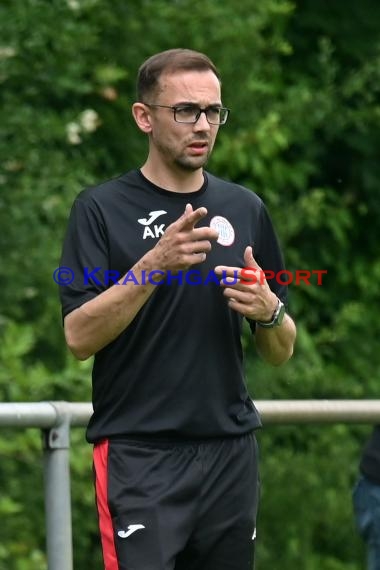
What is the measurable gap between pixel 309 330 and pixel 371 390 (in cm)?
56

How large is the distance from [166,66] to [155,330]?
2.44ft

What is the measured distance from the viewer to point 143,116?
4.32 metres

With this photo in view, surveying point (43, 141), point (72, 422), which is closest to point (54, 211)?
point (43, 141)

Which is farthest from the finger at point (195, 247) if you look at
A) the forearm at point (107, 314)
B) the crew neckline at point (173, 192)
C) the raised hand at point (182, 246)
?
the crew neckline at point (173, 192)

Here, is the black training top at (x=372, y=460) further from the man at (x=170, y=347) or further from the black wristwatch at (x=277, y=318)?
the black wristwatch at (x=277, y=318)

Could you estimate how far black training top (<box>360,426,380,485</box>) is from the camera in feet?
17.2

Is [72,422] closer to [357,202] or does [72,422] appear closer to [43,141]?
[43,141]

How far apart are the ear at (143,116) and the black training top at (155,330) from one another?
18 centimetres

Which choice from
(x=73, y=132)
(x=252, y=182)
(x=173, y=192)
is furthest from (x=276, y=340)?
(x=252, y=182)

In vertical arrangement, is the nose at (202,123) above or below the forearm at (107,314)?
above

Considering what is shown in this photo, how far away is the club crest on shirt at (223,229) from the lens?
4.22 metres

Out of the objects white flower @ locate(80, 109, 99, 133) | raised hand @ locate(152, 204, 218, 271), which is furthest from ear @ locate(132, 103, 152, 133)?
white flower @ locate(80, 109, 99, 133)

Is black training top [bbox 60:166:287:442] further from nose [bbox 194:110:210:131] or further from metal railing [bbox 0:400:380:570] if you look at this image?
metal railing [bbox 0:400:380:570]

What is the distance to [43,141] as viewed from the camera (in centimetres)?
704
